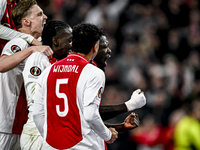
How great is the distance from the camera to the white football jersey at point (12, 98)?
3832mm

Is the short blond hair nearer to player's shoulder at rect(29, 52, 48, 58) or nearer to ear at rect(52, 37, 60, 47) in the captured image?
ear at rect(52, 37, 60, 47)

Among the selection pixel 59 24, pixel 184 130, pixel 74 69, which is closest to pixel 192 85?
pixel 184 130

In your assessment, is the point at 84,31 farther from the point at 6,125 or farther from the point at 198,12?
the point at 198,12

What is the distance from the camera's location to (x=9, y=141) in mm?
3885

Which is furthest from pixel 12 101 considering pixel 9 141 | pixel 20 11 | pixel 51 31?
pixel 20 11

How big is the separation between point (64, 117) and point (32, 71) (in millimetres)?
765

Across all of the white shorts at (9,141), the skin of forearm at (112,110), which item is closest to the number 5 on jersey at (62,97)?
the skin of forearm at (112,110)

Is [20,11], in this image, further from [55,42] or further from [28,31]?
[55,42]

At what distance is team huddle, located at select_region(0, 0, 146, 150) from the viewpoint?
2881mm

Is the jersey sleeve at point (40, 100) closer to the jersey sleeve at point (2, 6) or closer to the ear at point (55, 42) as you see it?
the ear at point (55, 42)

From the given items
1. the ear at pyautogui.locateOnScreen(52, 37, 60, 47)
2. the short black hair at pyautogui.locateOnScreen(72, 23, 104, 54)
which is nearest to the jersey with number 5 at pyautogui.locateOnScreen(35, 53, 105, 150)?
the short black hair at pyautogui.locateOnScreen(72, 23, 104, 54)

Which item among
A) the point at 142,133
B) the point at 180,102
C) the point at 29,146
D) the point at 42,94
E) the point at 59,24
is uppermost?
the point at 59,24

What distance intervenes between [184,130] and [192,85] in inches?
82.2

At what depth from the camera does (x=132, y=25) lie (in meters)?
11.1
